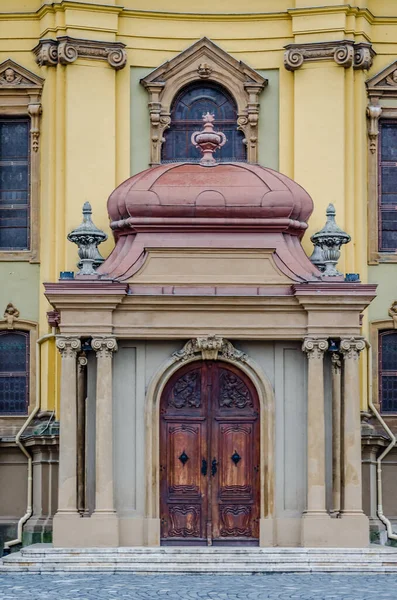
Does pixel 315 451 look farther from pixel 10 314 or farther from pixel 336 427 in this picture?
pixel 10 314

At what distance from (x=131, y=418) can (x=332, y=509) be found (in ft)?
12.0

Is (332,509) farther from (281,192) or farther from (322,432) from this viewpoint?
(281,192)

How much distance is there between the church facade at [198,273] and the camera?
90.3 feet

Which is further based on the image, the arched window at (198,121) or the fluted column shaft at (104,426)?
the arched window at (198,121)

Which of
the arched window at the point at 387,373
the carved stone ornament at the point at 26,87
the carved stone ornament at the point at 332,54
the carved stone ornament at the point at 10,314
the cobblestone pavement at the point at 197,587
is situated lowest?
the cobblestone pavement at the point at 197,587

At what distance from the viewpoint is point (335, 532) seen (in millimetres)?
27188

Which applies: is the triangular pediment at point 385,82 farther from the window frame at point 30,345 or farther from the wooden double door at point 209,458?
the window frame at point 30,345

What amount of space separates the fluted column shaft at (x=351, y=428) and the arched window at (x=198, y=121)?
17.7 feet

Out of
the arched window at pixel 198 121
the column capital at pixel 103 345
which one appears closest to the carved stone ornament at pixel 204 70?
the arched window at pixel 198 121

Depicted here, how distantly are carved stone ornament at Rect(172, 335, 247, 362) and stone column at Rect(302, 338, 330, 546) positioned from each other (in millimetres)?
1210

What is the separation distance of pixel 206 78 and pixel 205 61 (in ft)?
1.04

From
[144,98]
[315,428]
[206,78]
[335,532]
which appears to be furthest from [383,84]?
[335,532]

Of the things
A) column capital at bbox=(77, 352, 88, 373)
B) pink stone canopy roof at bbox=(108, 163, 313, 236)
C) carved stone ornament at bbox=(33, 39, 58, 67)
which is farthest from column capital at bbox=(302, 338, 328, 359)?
carved stone ornament at bbox=(33, 39, 58, 67)

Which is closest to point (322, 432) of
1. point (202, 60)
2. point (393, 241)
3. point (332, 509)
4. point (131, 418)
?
point (332, 509)
